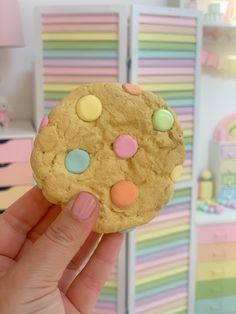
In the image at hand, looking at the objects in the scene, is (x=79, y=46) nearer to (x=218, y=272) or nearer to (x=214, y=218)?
(x=214, y=218)

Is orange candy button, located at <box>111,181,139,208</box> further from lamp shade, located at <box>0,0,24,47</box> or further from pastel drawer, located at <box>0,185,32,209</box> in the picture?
lamp shade, located at <box>0,0,24,47</box>

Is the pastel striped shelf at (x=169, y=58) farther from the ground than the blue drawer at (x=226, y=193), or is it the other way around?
the pastel striped shelf at (x=169, y=58)

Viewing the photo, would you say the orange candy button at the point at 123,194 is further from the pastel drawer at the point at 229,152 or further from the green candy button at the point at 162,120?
the pastel drawer at the point at 229,152


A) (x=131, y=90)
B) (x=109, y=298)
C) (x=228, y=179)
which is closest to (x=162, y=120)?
(x=131, y=90)

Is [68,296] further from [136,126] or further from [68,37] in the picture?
[68,37]

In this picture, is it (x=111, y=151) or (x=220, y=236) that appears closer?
(x=111, y=151)

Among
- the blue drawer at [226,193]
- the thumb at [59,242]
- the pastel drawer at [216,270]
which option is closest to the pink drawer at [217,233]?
the pastel drawer at [216,270]
